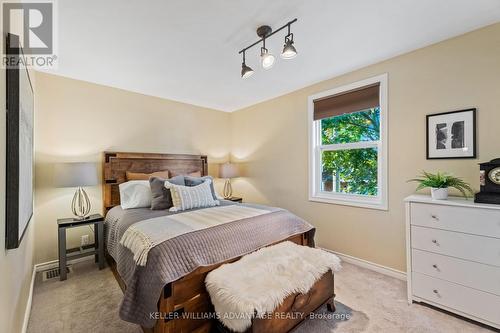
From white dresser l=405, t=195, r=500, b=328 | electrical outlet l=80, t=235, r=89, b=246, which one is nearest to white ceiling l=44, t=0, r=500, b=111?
white dresser l=405, t=195, r=500, b=328

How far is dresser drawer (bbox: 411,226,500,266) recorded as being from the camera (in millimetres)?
1608

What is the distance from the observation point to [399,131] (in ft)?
7.87

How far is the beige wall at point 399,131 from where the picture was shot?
1927 mm

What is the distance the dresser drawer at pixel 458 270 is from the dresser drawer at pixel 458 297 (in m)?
0.04

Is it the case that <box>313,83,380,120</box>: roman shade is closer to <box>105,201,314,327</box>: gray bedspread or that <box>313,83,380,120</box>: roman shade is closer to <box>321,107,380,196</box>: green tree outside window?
<box>321,107,380,196</box>: green tree outside window

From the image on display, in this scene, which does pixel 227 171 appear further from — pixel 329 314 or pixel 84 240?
pixel 329 314

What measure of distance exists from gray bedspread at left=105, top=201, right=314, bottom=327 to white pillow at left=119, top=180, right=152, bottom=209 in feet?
1.16

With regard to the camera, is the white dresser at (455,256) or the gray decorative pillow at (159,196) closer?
the white dresser at (455,256)

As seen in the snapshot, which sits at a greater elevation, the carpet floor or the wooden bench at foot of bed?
the wooden bench at foot of bed

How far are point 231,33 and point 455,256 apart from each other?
2.61 m

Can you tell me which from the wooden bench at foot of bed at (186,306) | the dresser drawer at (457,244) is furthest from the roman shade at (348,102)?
the wooden bench at foot of bed at (186,306)

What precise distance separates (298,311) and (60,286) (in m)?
2.40

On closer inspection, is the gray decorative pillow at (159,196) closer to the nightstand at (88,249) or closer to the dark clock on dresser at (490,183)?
the nightstand at (88,249)

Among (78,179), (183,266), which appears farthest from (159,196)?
(183,266)
